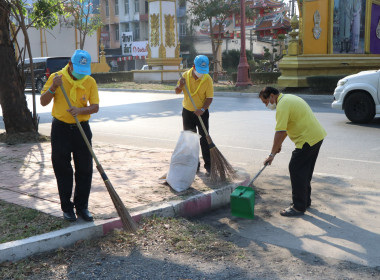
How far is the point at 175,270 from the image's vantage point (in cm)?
373

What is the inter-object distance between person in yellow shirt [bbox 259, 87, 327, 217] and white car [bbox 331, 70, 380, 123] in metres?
6.69

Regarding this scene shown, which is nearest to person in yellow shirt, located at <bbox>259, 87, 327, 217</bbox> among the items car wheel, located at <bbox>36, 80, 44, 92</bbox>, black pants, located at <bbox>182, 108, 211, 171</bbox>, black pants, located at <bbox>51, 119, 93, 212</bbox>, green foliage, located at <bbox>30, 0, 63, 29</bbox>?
black pants, located at <bbox>182, 108, 211, 171</bbox>

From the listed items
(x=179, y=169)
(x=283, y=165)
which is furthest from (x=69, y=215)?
(x=283, y=165)

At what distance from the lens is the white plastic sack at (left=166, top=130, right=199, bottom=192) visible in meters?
5.66

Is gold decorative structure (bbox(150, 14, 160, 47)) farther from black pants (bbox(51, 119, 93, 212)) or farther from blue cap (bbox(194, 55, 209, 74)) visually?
black pants (bbox(51, 119, 93, 212))

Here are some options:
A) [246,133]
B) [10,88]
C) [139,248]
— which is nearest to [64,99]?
[139,248]

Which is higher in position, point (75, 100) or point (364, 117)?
point (75, 100)

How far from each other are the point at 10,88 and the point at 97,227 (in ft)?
18.4

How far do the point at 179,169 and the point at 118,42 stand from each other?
57.0 metres

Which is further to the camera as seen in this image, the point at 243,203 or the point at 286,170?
the point at 286,170

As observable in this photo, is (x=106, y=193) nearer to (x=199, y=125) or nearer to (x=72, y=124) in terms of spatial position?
(x=72, y=124)

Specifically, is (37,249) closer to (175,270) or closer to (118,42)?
(175,270)

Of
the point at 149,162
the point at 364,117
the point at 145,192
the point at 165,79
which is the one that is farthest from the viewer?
the point at 165,79

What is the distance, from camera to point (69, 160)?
14.8 feet
